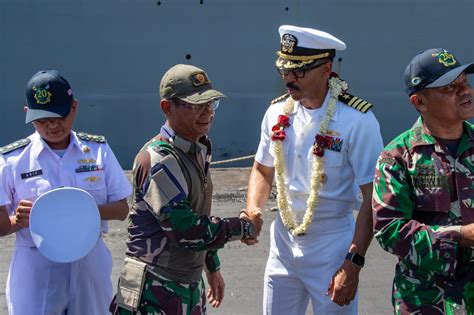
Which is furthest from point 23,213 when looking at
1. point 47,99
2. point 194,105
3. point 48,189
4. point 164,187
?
point 194,105

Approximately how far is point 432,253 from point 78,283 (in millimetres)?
1747

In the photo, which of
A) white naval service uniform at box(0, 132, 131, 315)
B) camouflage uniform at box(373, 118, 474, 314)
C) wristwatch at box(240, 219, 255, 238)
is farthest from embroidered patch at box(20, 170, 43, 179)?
camouflage uniform at box(373, 118, 474, 314)

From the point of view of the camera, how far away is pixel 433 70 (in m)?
2.74

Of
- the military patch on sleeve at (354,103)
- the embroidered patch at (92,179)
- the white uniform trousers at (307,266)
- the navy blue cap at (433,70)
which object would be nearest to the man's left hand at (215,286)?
the white uniform trousers at (307,266)

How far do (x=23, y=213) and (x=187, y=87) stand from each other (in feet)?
3.26

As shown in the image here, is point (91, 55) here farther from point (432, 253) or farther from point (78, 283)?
point (432, 253)

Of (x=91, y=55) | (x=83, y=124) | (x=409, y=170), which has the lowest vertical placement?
(x=83, y=124)

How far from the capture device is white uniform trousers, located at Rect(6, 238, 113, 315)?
337cm

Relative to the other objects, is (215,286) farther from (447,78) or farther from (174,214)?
(447,78)

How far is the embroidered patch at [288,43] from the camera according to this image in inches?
133

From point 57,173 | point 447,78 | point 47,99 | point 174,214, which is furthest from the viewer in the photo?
point 57,173

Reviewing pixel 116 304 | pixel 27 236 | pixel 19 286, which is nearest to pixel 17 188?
pixel 27 236

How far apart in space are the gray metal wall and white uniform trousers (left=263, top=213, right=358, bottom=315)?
31.0 ft

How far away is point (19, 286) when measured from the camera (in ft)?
11.1
